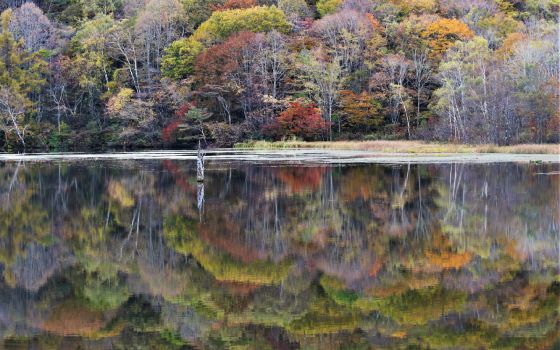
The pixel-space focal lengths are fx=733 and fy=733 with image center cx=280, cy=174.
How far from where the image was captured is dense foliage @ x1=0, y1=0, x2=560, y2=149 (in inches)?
2377

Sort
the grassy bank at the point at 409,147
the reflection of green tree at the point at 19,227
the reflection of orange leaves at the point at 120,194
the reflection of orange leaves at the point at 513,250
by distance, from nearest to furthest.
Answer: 1. the reflection of orange leaves at the point at 513,250
2. the reflection of green tree at the point at 19,227
3. the reflection of orange leaves at the point at 120,194
4. the grassy bank at the point at 409,147

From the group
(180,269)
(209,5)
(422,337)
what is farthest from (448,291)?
(209,5)

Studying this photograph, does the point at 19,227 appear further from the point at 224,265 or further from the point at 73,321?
the point at 73,321

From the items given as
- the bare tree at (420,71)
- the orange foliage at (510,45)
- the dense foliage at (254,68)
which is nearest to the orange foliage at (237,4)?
the dense foliage at (254,68)

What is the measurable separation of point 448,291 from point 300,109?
50374 millimetres

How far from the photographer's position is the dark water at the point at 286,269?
29.1 ft

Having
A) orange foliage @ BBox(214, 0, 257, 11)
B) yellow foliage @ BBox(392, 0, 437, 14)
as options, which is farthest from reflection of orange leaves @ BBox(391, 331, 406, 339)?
orange foliage @ BBox(214, 0, 257, 11)

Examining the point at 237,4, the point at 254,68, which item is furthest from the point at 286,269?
the point at 237,4

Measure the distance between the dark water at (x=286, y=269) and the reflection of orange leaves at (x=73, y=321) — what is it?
0.03 meters

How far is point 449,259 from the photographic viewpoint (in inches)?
494

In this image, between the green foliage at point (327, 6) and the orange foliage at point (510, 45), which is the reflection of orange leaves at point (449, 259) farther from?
the green foliage at point (327, 6)

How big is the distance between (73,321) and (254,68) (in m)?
54.6

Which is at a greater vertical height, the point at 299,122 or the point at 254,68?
the point at 254,68

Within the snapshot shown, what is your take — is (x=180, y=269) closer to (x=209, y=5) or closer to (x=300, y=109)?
(x=300, y=109)
